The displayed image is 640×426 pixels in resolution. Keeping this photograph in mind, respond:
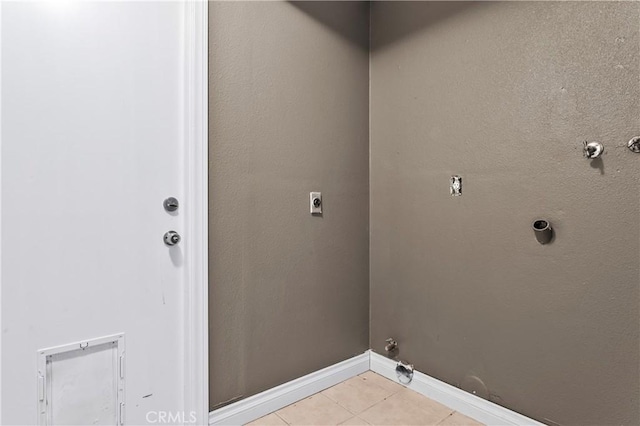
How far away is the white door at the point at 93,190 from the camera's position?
3.75 ft

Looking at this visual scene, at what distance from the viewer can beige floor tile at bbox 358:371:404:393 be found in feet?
6.22

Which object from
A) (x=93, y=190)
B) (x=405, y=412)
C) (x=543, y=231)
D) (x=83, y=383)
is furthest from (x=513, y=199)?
(x=83, y=383)

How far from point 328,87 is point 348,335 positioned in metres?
1.39

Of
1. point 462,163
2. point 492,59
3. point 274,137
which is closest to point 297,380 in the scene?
point 274,137

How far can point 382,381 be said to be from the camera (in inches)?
77.9

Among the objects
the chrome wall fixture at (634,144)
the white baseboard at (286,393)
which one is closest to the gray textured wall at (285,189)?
the white baseboard at (286,393)

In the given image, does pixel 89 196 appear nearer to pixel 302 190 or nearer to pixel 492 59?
pixel 302 190

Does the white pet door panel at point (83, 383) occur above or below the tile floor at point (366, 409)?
above

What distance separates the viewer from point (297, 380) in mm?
1804

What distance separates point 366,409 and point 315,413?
0.25m

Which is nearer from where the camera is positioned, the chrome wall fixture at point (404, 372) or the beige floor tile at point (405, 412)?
the beige floor tile at point (405, 412)

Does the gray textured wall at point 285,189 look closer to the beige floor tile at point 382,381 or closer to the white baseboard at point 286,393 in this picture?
the white baseboard at point 286,393

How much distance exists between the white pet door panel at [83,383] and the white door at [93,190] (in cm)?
2

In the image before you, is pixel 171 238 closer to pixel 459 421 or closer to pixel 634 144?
pixel 459 421
